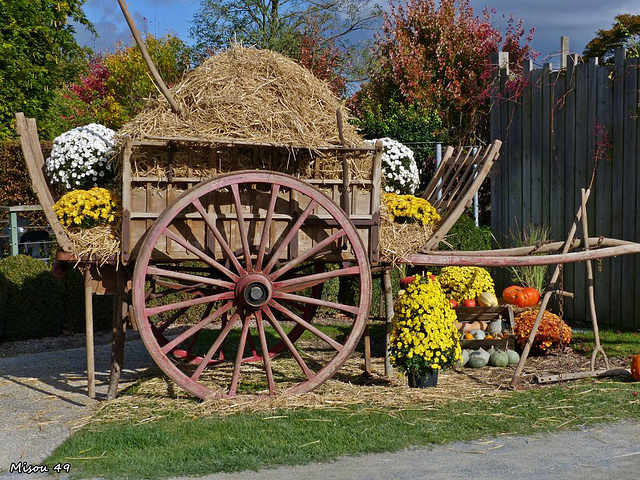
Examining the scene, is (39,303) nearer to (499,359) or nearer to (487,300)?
(487,300)

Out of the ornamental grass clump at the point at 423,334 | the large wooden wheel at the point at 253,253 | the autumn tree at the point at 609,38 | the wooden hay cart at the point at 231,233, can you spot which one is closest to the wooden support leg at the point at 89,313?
the wooden hay cart at the point at 231,233

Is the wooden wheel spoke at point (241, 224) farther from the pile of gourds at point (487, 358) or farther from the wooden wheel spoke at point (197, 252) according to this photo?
the pile of gourds at point (487, 358)

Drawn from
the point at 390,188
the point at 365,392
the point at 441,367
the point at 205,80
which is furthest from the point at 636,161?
the point at 205,80

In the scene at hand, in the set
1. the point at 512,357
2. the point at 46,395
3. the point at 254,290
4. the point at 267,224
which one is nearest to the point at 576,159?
the point at 512,357

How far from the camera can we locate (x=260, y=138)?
4777 mm

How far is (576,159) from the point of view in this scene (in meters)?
7.98

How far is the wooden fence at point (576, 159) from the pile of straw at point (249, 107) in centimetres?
369

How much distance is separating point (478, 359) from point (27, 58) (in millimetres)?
9026

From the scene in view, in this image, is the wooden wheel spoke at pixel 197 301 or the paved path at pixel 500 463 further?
the wooden wheel spoke at pixel 197 301

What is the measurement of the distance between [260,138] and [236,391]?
5.75ft

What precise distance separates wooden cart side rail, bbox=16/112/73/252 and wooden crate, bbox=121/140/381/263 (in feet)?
1.34

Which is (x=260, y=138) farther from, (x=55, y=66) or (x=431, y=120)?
(x=55, y=66)

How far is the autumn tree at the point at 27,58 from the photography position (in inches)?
432

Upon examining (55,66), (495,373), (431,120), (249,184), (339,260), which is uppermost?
(55,66)
